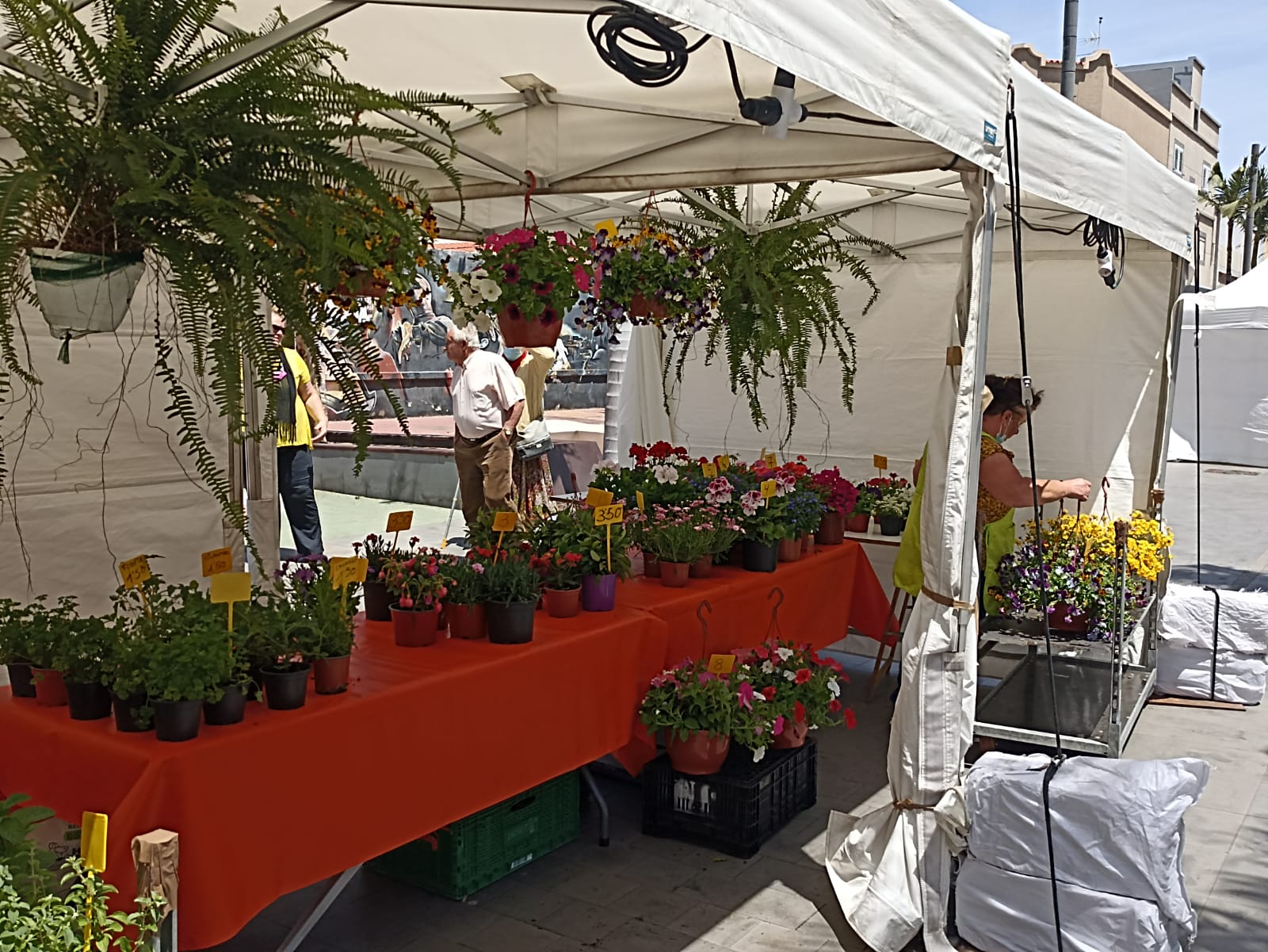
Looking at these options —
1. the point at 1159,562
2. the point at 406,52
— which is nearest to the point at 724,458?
the point at 1159,562

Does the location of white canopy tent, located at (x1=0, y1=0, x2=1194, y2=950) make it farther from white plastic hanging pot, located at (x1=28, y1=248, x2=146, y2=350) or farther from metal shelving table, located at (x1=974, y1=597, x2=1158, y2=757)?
metal shelving table, located at (x1=974, y1=597, x2=1158, y2=757)

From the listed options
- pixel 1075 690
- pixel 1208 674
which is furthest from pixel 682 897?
pixel 1208 674

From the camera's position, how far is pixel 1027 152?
3.05 m

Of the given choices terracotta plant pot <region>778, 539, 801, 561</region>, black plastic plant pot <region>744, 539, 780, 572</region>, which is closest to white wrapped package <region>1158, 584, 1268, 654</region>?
terracotta plant pot <region>778, 539, 801, 561</region>

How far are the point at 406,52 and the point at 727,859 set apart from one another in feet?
8.24

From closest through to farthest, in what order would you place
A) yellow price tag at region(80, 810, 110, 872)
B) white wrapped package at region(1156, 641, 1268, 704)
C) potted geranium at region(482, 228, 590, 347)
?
1. yellow price tag at region(80, 810, 110, 872)
2. potted geranium at region(482, 228, 590, 347)
3. white wrapped package at region(1156, 641, 1268, 704)

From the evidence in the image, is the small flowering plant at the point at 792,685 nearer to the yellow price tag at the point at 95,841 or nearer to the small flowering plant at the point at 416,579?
the small flowering plant at the point at 416,579

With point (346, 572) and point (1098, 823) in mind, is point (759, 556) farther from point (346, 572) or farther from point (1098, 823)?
point (346, 572)

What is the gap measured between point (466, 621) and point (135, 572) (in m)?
0.83

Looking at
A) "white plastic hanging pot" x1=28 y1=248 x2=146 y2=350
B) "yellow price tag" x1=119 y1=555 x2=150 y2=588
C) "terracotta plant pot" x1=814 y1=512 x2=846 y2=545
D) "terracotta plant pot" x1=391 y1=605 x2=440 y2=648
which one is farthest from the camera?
"terracotta plant pot" x1=814 y1=512 x2=846 y2=545

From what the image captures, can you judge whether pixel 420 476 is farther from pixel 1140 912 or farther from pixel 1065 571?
pixel 1140 912

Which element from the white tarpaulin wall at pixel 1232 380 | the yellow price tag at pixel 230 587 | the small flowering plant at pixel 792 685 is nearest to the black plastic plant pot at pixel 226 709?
the yellow price tag at pixel 230 587

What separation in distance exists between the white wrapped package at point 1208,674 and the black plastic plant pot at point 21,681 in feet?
15.3

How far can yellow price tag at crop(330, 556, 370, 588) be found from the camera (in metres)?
2.66
